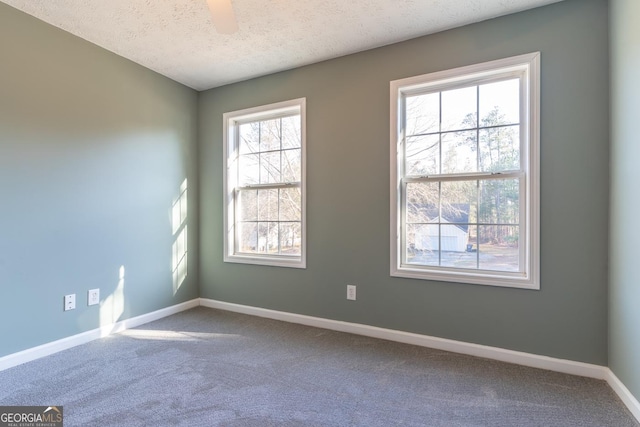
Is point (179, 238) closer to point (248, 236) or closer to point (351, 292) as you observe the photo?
point (248, 236)

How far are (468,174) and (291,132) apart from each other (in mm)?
1711

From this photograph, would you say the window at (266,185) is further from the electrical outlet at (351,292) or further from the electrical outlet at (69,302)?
the electrical outlet at (69,302)

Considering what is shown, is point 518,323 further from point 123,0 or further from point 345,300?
point 123,0

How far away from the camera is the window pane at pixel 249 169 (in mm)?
3406

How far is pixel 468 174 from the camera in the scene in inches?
94.0

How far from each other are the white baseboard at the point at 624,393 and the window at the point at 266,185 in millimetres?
2288

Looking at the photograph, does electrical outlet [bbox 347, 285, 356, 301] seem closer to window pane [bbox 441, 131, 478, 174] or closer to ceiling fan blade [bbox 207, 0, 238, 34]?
window pane [bbox 441, 131, 478, 174]

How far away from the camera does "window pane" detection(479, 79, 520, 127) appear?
226cm

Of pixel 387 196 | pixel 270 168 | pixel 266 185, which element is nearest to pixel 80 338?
pixel 266 185

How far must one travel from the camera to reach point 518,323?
7.21 ft

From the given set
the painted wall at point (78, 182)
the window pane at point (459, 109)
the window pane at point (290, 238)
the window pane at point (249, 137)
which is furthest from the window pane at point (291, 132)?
the window pane at point (459, 109)

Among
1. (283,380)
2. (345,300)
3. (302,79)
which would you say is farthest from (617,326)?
(302,79)

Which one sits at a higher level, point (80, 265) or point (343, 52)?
point (343, 52)

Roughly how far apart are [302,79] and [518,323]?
2.73 m
